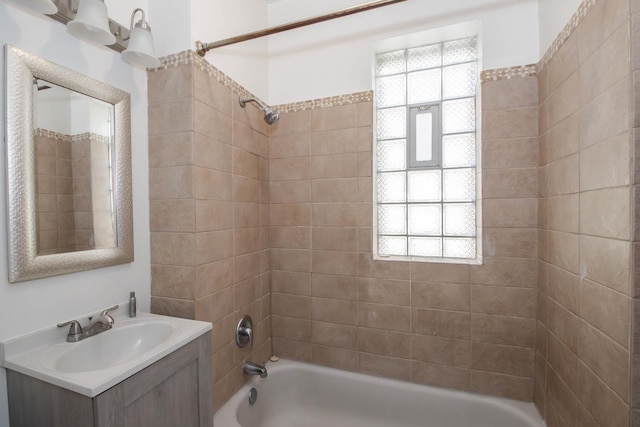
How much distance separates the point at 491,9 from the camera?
152 centimetres

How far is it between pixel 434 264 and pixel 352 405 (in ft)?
3.40

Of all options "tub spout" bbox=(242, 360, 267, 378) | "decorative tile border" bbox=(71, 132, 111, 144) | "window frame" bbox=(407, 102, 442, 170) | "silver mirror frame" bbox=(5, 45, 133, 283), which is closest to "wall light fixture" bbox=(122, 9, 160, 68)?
"silver mirror frame" bbox=(5, 45, 133, 283)

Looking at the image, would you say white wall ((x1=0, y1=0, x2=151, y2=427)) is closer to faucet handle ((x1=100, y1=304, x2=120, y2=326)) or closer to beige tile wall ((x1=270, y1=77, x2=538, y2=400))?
faucet handle ((x1=100, y1=304, x2=120, y2=326))

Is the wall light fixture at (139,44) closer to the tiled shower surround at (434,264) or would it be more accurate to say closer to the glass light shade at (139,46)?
the glass light shade at (139,46)

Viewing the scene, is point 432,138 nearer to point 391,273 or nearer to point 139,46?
point 391,273

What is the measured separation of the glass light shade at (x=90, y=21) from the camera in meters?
0.96

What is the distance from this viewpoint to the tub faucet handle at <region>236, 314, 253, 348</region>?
159cm

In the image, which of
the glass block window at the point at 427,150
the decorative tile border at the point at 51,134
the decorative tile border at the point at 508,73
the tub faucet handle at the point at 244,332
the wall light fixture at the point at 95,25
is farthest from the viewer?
the glass block window at the point at 427,150

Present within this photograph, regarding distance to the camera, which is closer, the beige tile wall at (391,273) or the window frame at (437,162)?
the beige tile wall at (391,273)

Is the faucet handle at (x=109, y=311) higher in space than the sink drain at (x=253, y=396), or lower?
higher

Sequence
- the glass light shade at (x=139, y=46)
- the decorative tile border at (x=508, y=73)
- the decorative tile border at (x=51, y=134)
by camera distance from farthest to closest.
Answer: the decorative tile border at (x=508, y=73)
the glass light shade at (x=139, y=46)
the decorative tile border at (x=51, y=134)

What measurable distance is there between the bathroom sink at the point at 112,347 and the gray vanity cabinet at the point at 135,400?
0.35 ft

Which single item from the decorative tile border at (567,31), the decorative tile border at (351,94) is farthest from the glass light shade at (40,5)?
the decorative tile border at (567,31)

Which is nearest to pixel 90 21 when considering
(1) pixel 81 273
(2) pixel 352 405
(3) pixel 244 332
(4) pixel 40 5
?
(4) pixel 40 5
